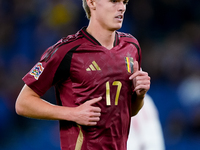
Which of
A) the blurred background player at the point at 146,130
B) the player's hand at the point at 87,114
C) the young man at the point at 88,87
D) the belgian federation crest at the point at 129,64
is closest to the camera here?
the player's hand at the point at 87,114

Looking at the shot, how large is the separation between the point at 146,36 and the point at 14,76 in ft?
7.36

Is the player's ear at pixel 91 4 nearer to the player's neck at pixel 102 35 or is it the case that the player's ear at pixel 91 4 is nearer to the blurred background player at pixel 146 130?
the player's neck at pixel 102 35

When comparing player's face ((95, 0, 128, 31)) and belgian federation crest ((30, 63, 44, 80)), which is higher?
player's face ((95, 0, 128, 31))

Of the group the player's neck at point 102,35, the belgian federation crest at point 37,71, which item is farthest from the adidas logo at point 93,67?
the belgian federation crest at point 37,71

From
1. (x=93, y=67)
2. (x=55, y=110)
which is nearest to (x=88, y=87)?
(x=93, y=67)

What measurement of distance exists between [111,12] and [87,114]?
76cm

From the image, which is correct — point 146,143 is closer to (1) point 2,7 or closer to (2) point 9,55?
(2) point 9,55

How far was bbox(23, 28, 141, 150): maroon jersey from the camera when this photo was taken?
8.20ft

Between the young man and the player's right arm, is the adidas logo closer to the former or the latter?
the young man

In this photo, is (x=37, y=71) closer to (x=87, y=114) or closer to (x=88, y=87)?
(x=88, y=87)

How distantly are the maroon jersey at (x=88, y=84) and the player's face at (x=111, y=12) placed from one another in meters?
0.18

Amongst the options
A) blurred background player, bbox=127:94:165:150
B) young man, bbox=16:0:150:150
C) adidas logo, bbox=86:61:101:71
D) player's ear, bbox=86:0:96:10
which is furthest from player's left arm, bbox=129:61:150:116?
blurred background player, bbox=127:94:165:150

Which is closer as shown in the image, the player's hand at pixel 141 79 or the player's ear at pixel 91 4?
the player's hand at pixel 141 79

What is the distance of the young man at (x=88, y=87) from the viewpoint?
2.48 m
